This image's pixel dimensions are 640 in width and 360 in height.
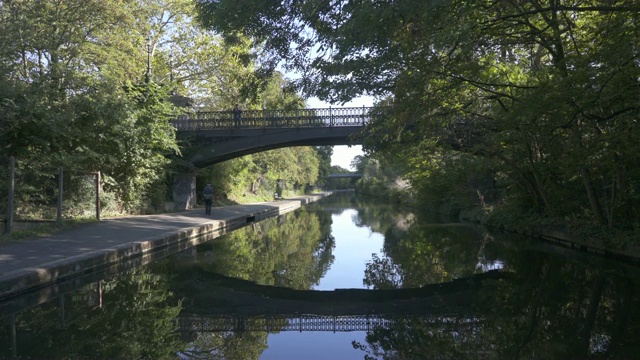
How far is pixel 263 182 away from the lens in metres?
53.5

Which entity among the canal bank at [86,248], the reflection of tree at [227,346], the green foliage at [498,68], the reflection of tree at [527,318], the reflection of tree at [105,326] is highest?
the green foliage at [498,68]

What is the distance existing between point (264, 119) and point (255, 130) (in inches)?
33.8

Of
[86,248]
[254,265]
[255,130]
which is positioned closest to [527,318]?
[254,265]

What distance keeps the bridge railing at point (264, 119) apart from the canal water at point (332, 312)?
14669mm

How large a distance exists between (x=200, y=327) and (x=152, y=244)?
7991 mm

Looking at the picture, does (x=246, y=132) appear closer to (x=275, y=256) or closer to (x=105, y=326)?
(x=275, y=256)

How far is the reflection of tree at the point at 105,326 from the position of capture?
5617mm

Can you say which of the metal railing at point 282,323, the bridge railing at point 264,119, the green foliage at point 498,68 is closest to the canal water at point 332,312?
the metal railing at point 282,323

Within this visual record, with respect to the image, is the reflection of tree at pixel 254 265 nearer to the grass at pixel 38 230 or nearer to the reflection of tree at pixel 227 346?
the reflection of tree at pixel 227 346

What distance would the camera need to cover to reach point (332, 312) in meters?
7.76

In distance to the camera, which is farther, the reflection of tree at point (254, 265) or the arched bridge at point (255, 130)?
the arched bridge at point (255, 130)

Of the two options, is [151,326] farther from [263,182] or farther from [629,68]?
[263,182]

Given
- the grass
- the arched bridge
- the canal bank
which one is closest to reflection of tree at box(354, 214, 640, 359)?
the canal bank

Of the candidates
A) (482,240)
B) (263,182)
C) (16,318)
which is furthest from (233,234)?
(263,182)
